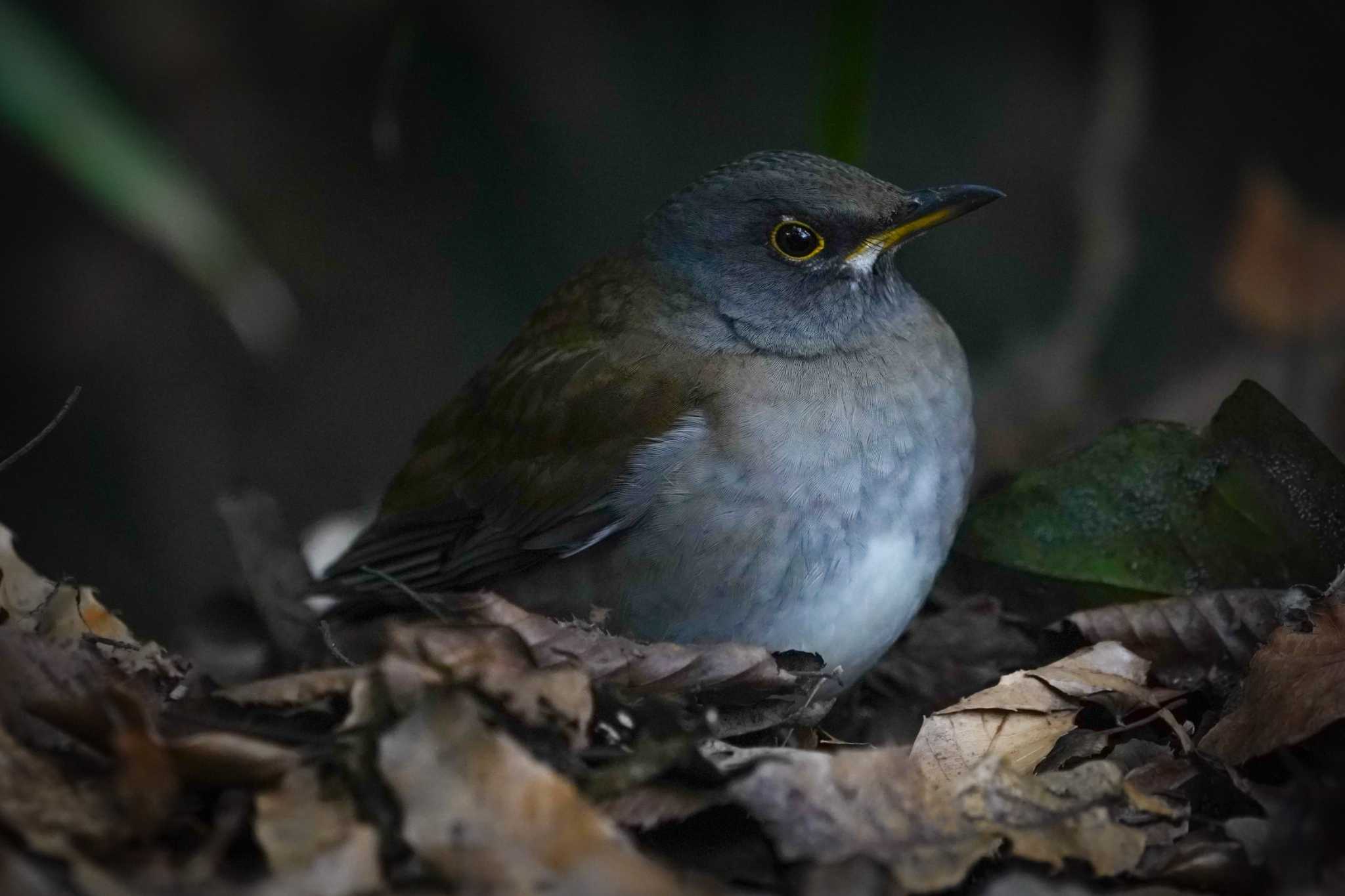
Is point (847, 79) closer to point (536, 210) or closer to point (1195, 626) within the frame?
point (1195, 626)

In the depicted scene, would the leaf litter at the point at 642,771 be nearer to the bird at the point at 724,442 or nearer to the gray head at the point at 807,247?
the bird at the point at 724,442

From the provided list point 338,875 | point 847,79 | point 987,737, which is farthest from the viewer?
point 847,79

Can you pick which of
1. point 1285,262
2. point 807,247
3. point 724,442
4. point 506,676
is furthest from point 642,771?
point 1285,262

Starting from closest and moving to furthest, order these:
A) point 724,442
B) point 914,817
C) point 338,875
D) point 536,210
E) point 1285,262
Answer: point 338,875 < point 914,817 < point 724,442 < point 1285,262 < point 536,210

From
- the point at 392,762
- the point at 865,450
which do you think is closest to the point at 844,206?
the point at 865,450

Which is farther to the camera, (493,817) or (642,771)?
(642,771)

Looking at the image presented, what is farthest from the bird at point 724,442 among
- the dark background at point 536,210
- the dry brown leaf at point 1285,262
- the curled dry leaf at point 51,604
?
the dry brown leaf at point 1285,262

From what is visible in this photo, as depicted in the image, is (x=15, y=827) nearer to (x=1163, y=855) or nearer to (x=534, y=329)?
(x=1163, y=855)
